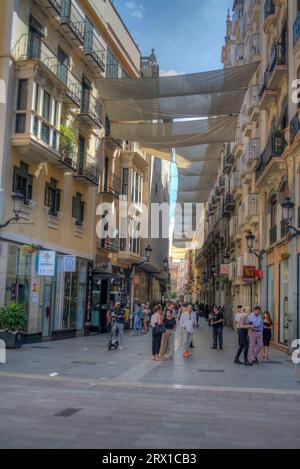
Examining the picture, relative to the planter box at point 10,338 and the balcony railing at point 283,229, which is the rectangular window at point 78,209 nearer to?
the planter box at point 10,338

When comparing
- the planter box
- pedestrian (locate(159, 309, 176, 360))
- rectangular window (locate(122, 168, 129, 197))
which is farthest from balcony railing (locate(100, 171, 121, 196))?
pedestrian (locate(159, 309, 176, 360))

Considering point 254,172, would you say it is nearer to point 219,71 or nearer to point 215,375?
point 219,71

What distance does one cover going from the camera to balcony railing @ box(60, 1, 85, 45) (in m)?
23.1

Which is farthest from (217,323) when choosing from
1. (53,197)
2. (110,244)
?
(110,244)

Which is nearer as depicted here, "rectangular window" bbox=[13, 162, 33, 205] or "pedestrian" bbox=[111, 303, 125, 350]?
"pedestrian" bbox=[111, 303, 125, 350]

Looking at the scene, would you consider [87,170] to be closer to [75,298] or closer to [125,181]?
[75,298]

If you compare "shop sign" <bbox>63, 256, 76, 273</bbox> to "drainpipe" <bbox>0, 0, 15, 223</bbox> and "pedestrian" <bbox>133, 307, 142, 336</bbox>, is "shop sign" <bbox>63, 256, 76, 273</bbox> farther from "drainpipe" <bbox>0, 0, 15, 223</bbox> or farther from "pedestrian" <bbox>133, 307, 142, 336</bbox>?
"pedestrian" <bbox>133, 307, 142, 336</bbox>

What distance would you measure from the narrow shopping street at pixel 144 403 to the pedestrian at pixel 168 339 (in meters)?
0.68

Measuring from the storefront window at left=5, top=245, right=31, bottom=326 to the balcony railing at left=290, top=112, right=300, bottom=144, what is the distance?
1091 cm

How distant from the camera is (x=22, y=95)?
20.0 m

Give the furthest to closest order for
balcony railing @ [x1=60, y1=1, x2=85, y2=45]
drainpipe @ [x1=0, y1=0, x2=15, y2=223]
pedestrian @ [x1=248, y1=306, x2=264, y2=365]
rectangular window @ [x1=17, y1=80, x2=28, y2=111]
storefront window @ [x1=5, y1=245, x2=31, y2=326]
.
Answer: balcony railing @ [x1=60, y1=1, x2=85, y2=45] < rectangular window @ [x1=17, y1=80, x2=28, y2=111] < storefront window @ [x1=5, y1=245, x2=31, y2=326] < drainpipe @ [x1=0, y1=0, x2=15, y2=223] < pedestrian @ [x1=248, y1=306, x2=264, y2=365]

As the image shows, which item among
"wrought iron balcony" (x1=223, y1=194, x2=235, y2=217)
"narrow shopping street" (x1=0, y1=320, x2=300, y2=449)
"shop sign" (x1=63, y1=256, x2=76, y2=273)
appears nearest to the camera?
"narrow shopping street" (x1=0, y1=320, x2=300, y2=449)

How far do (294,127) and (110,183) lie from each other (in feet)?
47.7
